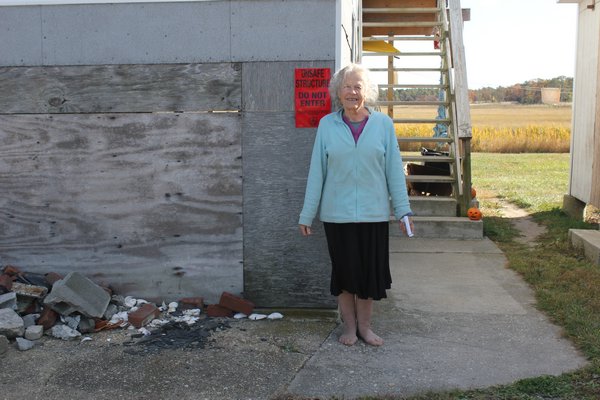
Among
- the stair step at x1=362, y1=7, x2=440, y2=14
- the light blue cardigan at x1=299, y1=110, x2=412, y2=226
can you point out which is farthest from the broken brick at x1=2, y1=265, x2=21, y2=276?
the stair step at x1=362, y1=7, x2=440, y2=14

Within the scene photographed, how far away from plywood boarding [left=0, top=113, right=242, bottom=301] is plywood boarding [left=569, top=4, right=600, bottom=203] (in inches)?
236

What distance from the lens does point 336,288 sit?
466cm

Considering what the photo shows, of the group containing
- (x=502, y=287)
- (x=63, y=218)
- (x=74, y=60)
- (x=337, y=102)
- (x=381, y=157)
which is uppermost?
(x=74, y=60)

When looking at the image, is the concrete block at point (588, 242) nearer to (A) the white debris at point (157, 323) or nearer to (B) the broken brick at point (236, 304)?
(B) the broken brick at point (236, 304)

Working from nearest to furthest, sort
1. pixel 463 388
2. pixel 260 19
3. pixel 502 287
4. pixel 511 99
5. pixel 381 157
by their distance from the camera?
pixel 463 388
pixel 381 157
pixel 260 19
pixel 502 287
pixel 511 99

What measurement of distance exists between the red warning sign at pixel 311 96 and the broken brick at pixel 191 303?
1412 millimetres

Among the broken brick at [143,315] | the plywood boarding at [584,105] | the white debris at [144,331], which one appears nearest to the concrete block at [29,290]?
the broken brick at [143,315]

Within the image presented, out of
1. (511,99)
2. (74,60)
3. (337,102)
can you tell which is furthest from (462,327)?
(511,99)

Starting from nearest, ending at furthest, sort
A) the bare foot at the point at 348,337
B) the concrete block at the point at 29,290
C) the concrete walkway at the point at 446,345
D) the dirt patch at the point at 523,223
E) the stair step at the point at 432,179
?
the concrete walkway at the point at 446,345 < the bare foot at the point at 348,337 < the concrete block at the point at 29,290 < the dirt patch at the point at 523,223 < the stair step at the point at 432,179

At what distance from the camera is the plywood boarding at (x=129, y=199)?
5102mm

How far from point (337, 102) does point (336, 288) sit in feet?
3.84

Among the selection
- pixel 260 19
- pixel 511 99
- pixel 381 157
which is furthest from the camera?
pixel 511 99

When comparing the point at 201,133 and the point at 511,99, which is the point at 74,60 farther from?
the point at 511,99

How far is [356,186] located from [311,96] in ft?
2.77
